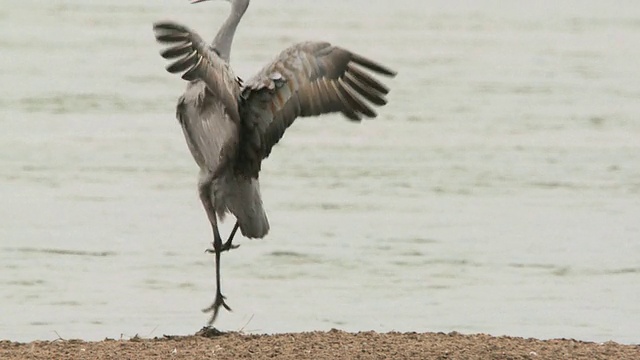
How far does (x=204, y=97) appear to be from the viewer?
372 inches

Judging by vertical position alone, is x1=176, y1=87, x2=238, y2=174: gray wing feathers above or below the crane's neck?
below

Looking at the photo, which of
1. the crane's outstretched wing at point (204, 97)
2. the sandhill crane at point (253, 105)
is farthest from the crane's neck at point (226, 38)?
the crane's outstretched wing at point (204, 97)

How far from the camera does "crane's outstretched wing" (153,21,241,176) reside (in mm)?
8375

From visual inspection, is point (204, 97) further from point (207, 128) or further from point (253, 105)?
point (253, 105)

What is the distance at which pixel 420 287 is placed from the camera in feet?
39.9

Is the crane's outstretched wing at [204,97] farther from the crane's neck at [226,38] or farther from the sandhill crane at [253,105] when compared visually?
the crane's neck at [226,38]

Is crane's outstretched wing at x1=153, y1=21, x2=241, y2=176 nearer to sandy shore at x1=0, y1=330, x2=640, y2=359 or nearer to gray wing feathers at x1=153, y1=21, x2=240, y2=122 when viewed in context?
gray wing feathers at x1=153, y1=21, x2=240, y2=122

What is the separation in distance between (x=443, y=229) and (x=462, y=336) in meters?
5.15

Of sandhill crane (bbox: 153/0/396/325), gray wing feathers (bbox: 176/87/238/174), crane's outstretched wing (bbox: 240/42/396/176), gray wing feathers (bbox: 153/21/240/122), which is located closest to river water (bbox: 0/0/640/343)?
sandhill crane (bbox: 153/0/396/325)

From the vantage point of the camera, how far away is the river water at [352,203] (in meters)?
11.4

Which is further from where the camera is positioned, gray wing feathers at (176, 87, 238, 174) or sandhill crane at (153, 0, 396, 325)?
gray wing feathers at (176, 87, 238, 174)

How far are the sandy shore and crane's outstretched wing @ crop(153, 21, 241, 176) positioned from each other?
114cm

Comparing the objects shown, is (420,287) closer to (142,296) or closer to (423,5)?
(142,296)

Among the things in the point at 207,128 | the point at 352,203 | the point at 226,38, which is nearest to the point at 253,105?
the point at 207,128
